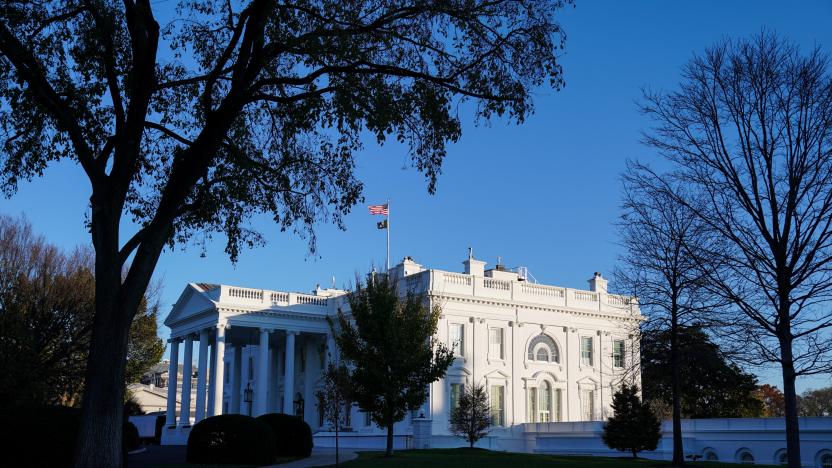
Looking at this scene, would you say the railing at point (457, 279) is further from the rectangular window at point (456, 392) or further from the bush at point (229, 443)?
the bush at point (229, 443)

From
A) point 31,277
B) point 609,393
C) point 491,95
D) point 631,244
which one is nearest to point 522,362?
point 609,393

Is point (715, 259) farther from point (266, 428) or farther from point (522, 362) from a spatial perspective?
point (522, 362)

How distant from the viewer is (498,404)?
2031 inches

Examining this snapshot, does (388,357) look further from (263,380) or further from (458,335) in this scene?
(263,380)

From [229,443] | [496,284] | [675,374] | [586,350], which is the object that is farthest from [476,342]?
[229,443]

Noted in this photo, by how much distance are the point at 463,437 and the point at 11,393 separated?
22.7m

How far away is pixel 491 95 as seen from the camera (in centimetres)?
1550

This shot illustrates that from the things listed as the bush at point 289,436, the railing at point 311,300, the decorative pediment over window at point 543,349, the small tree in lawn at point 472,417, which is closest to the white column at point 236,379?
the railing at point 311,300

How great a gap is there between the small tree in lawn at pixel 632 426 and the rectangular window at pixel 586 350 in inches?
722

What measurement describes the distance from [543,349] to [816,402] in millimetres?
47824

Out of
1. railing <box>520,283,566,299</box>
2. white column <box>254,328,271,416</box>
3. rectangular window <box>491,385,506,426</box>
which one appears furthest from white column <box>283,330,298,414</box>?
railing <box>520,283,566,299</box>

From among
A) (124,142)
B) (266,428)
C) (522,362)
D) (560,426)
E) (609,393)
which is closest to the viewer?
(124,142)

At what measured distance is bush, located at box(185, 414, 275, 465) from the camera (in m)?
25.8

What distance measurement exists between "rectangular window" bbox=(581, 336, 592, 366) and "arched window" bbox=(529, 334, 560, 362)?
7.07 ft
